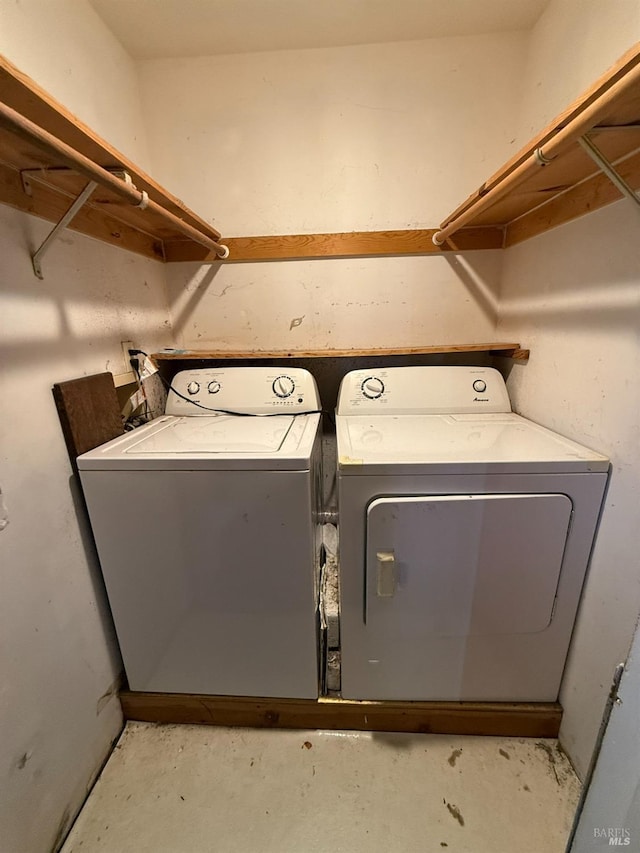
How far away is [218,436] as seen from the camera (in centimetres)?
119

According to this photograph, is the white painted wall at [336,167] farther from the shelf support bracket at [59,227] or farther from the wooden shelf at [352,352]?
the shelf support bracket at [59,227]

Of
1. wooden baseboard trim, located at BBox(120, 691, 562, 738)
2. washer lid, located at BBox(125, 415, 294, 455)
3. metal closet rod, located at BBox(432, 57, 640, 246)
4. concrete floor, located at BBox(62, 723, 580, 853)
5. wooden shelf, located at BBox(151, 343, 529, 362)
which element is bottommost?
Answer: concrete floor, located at BBox(62, 723, 580, 853)

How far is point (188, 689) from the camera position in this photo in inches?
48.4

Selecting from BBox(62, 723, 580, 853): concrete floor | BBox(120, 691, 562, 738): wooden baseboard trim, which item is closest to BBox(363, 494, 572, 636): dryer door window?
BBox(120, 691, 562, 738): wooden baseboard trim

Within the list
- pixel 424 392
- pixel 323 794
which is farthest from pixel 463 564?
pixel 323 794

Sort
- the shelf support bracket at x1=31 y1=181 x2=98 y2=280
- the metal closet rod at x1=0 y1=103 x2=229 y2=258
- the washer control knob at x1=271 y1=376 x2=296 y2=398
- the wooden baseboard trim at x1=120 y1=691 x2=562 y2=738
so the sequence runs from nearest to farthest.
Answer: the metal closet rod at x1=0 y1=103 x2=229 y2=258, the shelf support bracket at x1=31 y1=181 x2=98 y2=280, the wooden baseboard trim at x1=120 y1=691 x2=562 y2=738, the washer control knob at x1=271 y1=376 x2=296 y2=398

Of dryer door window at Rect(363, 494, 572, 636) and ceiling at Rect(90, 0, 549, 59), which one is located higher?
ceiling at Rect(90, 0, 549, 59)

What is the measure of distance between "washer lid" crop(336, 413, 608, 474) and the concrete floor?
1.01 metres

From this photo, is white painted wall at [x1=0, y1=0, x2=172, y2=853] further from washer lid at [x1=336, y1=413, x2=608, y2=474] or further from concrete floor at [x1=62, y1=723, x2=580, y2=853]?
washer lid at [x1=336, y1=413, x2=608, y2=474]

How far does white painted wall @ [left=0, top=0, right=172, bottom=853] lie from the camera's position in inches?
32.5

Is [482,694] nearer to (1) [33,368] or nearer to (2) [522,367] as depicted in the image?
(2) [522,367]

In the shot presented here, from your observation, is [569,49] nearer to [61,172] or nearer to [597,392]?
[597,392]

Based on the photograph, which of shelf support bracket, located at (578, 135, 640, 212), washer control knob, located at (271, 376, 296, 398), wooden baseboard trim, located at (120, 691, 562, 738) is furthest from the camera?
washer control knob, located at (271, 376, 296, 398)

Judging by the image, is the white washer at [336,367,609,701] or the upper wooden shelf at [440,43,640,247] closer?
the upper wooden shelf at [440,43,640,247]
